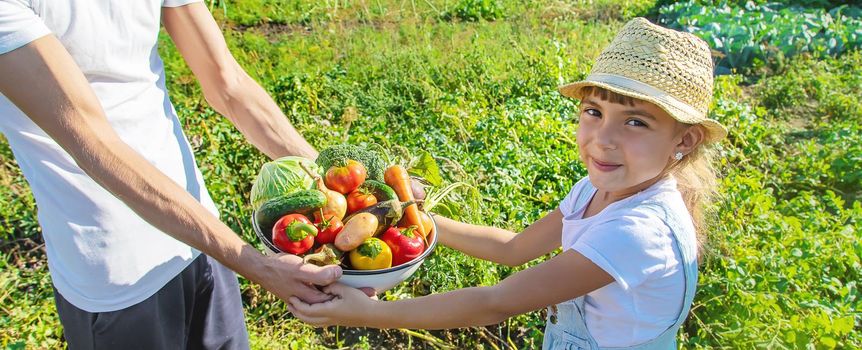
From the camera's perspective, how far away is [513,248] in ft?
7.92

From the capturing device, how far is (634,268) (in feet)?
5.92

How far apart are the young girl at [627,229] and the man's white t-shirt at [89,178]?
0.50 metres

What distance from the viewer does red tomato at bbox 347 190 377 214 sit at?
2061mm

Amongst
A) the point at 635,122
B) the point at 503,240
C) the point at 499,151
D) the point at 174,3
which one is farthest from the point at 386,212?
the point at 499,151

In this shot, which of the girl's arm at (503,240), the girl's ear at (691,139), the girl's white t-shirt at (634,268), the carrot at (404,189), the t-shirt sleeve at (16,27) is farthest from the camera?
the girl's arm at (503,240)

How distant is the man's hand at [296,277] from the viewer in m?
1.88

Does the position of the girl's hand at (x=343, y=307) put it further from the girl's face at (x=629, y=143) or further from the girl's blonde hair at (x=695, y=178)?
the girl's blonde hair at (x=695, y=178)

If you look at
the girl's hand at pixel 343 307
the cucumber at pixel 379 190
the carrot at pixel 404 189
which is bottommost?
the girl's hand at pixel 343 307

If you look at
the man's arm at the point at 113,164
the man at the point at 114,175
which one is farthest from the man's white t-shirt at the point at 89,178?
the man's arm at the point at 113,164

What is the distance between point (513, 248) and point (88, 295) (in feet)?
4.32

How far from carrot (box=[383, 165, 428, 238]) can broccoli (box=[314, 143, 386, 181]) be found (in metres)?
0.03

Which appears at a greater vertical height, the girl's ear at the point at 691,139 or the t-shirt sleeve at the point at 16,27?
the t-shirt sleeve at the point at 16,27

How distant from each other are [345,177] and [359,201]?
0.27 ft

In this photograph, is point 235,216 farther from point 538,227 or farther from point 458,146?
point 538,227
